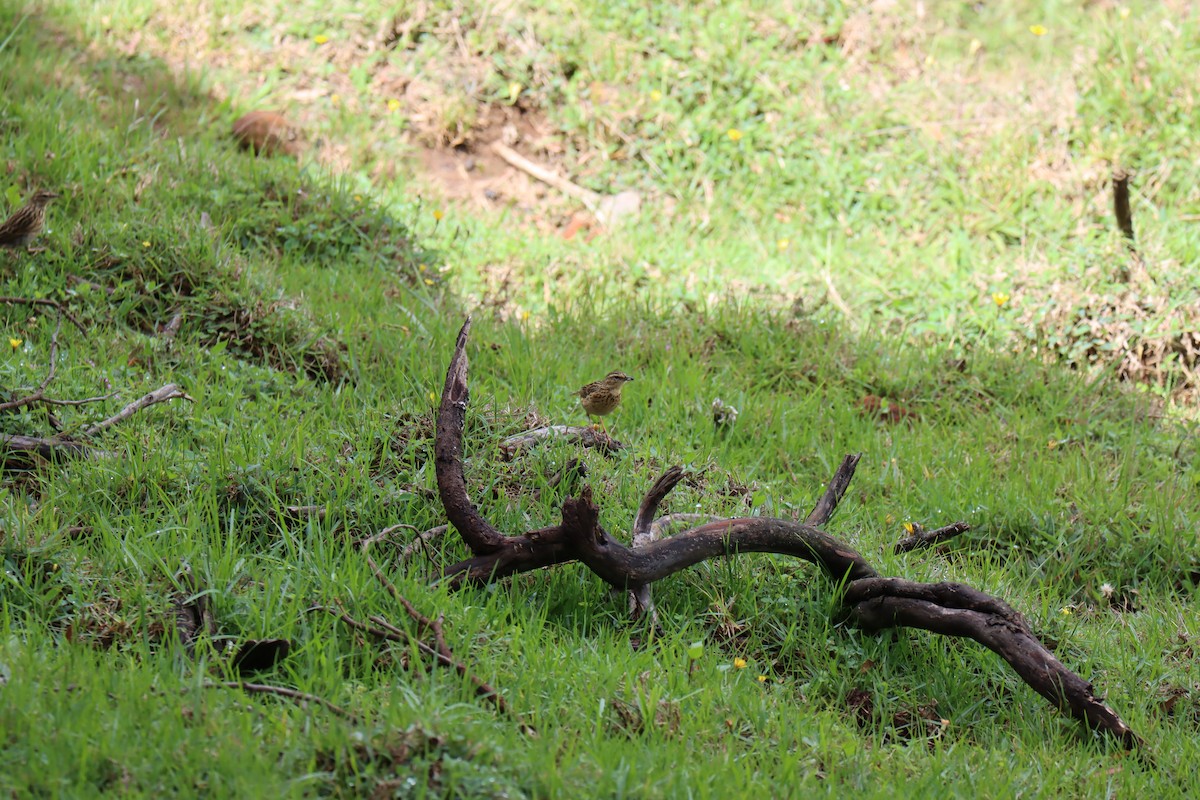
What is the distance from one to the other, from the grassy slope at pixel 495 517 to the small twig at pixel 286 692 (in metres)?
0.06

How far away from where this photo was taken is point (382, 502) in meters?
3.87

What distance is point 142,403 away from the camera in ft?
13.5

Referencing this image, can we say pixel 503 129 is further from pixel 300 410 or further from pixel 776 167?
pixel 300 410

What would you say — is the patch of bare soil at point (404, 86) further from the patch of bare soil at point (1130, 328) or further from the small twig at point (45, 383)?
the small twig at point (45, 383)

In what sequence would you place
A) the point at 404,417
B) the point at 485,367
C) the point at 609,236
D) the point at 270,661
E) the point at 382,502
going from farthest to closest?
the point at 609,236
the point at 485,367
the point at 404,417
the point at 382,502
the point at 270,661

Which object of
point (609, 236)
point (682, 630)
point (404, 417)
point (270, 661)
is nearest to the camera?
point (270, 661)

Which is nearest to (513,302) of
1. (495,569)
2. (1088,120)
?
(495,569)

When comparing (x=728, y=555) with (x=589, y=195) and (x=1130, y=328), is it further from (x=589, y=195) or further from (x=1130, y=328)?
(x=589, y=195)

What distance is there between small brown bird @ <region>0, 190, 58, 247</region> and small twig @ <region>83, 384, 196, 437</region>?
49.1 inches

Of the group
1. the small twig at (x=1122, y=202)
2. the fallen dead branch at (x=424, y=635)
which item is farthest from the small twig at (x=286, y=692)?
the small twig at (x=1122, y=202)

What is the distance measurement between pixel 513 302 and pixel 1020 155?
3.75m

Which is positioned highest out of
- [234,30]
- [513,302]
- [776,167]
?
[234,30]

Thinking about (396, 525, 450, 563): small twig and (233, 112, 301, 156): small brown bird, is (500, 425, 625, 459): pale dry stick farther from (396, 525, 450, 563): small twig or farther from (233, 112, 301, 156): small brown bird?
(233, 112, 301, 156): small brown bird

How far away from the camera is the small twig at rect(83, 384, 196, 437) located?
13.1 feet
